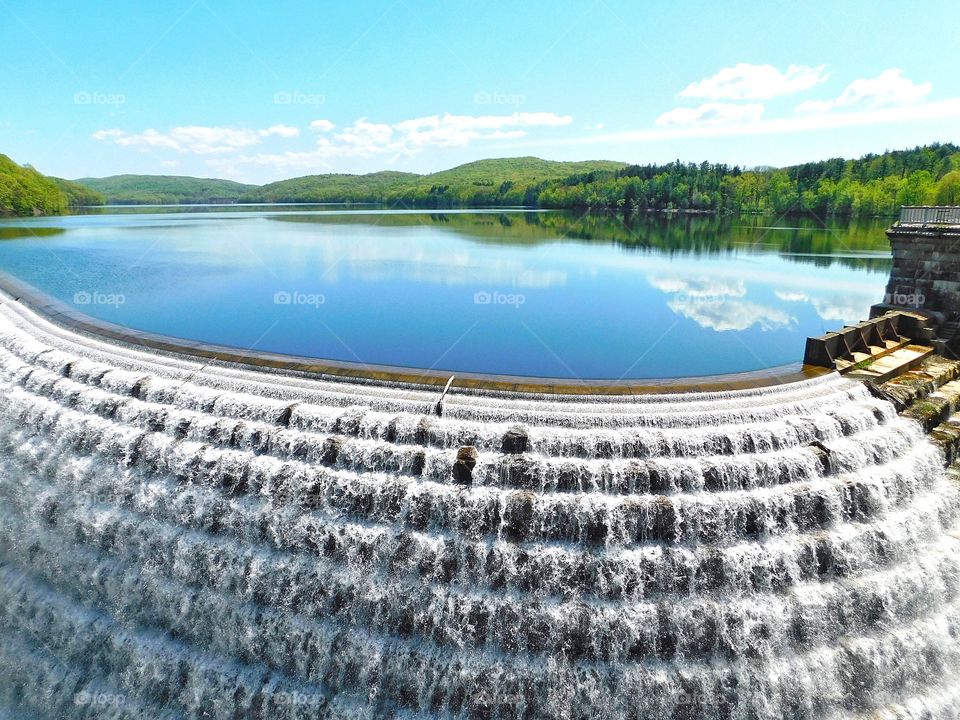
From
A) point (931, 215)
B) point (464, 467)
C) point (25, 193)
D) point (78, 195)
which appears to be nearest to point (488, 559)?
point (464, 467)

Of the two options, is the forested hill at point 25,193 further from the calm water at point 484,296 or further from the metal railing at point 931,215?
the metal railing at point 931,215

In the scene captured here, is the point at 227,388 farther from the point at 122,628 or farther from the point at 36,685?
the point at 36,685

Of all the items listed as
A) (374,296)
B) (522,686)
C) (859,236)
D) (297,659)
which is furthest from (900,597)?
(859,236)

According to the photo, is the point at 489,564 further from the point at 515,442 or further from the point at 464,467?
the point at 515,442

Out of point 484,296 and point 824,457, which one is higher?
point 824,457

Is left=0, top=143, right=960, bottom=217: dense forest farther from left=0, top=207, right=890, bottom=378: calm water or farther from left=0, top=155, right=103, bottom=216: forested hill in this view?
left=0, top=207, right=890, bottom=378: calm water
